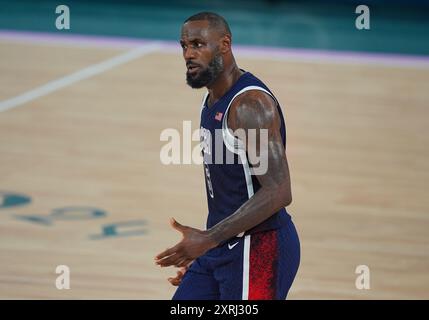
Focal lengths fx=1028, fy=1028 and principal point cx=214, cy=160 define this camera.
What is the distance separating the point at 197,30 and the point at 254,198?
0.76 metres

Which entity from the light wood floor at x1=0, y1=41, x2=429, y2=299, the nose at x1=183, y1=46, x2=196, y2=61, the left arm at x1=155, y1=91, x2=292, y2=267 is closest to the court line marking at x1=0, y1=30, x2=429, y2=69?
the light wood floor at x1=0, y1=41, x2=429, y2=299

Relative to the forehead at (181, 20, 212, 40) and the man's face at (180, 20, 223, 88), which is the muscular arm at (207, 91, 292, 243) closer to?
the man's face at (180, 20, 223, 88)

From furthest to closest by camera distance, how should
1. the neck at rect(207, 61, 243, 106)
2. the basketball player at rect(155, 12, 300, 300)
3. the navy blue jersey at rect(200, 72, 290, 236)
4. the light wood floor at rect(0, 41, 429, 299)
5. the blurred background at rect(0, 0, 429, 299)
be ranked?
the blurred background at rect(0, 0, 429, 299)
the light wood floor at rect(0, 41, 429, 299)
the neck at rect(207, 61, 243, 106)
the navy blue jersey at rect(200, 72, 290, 236)
the basketball player at rect(155, 12, 300, 300)

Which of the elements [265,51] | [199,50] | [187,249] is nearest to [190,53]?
[199,50]

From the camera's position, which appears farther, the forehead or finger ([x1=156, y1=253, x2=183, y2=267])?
the forehead

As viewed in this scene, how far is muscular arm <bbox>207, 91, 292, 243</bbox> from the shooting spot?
13.3 ft

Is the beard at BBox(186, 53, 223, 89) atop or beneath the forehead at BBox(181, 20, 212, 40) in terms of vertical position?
beneath

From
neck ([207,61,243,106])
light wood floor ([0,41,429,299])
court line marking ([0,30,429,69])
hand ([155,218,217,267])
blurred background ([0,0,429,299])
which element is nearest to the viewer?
hand ([155,218,217,267])

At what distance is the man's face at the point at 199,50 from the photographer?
4.30 meters

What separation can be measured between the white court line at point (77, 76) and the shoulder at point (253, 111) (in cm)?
678

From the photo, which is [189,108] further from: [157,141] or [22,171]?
[22,171]

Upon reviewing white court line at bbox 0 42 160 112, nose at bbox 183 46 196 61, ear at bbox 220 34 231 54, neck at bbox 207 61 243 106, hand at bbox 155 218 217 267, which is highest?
white court line at bbox 0 42 160 112
